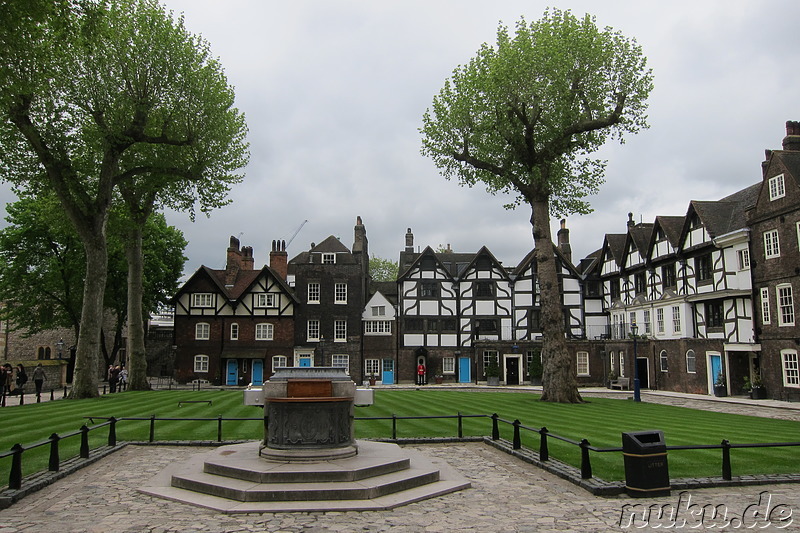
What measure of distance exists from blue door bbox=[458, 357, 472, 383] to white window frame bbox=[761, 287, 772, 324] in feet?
72.4

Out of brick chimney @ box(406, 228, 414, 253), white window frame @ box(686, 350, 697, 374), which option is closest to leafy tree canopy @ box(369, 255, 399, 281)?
brick chimney @ box(406, 228, 414, 253)

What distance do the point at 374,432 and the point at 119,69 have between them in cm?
1918

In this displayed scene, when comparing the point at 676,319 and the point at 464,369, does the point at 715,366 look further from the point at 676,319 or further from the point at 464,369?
the point at 464,369

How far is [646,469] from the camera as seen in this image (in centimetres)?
947

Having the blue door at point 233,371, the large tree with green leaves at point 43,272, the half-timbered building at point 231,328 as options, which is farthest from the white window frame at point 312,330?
the large tree with green leaves at point 43,272

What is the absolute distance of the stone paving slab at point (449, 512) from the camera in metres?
7.98

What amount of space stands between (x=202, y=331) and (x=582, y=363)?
97.1ft

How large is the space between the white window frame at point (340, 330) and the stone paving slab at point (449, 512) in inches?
1445

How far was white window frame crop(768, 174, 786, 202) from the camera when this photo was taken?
93.0 ft

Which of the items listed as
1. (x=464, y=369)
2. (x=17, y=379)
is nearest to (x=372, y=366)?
(x=464, y=369)

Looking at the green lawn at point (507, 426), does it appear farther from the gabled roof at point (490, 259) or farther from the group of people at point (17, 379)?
the gabled roof at point (490, 259)

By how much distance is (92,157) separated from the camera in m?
27.6

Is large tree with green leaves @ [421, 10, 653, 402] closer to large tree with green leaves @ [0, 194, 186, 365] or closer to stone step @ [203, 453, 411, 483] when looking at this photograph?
stone step @ [203, 453, 411, 483]

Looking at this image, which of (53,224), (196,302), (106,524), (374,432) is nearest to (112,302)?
(196,302)
